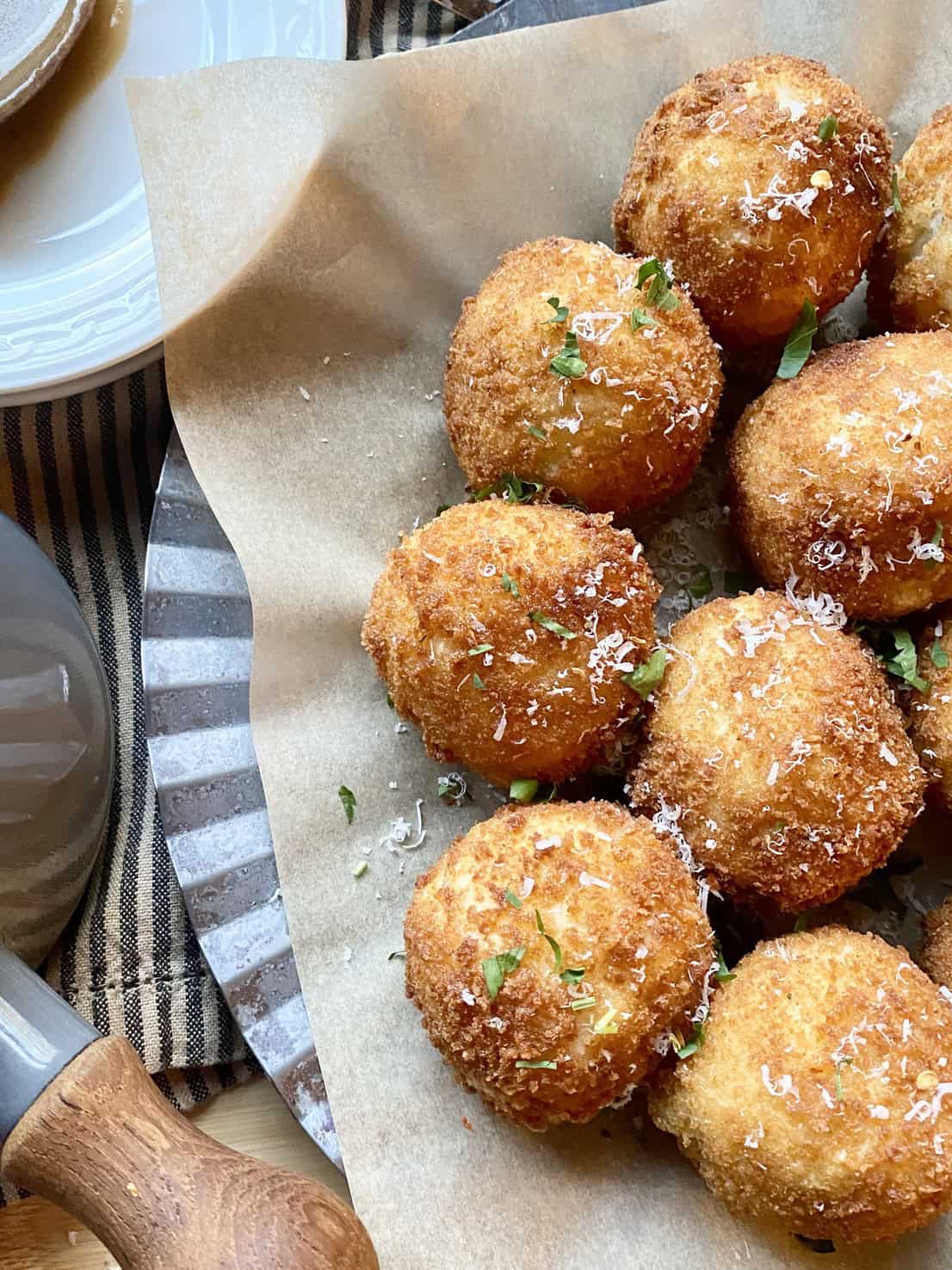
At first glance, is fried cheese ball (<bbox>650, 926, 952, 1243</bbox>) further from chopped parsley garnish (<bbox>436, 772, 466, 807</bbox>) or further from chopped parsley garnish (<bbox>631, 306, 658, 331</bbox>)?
chopped parsley garnish (<bbox>631, 306, 658, 331</bbox>)

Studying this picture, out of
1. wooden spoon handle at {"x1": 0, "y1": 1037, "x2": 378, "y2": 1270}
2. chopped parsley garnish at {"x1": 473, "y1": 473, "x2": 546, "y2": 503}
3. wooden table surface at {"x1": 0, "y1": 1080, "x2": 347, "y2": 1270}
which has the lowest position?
wooden table surface at {"x1": 0, "y1": 1080, "x2": 347, "y2": 1270}

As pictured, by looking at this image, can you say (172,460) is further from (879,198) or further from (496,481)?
(879,198)

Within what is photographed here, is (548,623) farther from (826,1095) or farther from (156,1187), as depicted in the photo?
(156,1187)

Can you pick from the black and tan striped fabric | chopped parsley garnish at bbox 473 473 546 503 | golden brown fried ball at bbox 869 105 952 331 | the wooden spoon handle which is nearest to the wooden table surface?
the black and tan striped fabric

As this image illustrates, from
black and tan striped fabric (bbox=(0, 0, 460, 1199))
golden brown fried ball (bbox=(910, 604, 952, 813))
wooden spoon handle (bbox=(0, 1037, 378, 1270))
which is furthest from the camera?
black and tan striped fabric (bbox=(0, 0, 460, 1199))

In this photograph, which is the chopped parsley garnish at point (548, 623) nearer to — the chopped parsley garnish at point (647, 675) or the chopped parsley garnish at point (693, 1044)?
the chopped parsley garnish at point (647, 675)

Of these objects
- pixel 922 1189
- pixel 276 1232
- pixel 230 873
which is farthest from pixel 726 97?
pixel 276 1232
